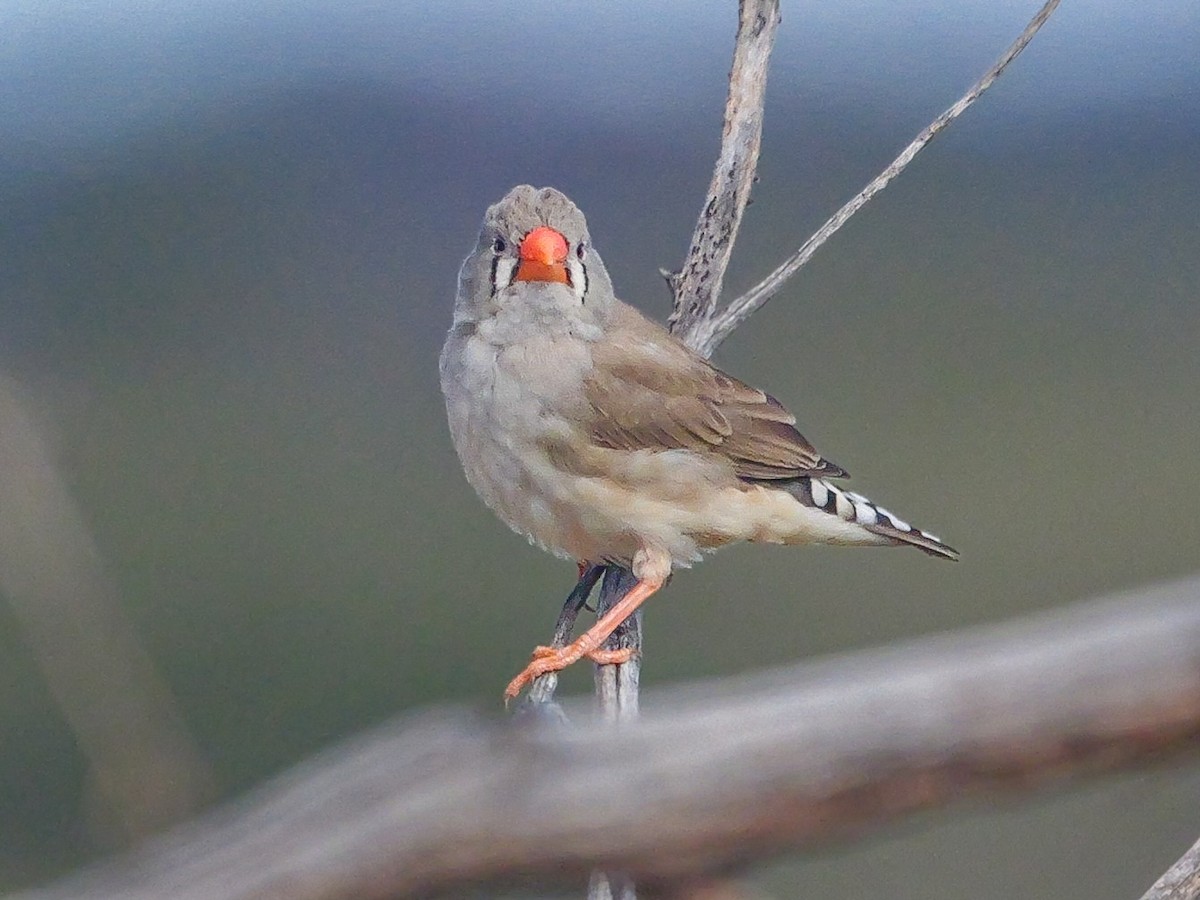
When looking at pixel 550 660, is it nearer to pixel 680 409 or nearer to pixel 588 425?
pixel 588 425

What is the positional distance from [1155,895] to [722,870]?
105 cm

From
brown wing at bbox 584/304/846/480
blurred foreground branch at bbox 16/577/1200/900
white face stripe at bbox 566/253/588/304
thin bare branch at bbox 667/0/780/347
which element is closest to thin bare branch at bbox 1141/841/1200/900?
blurred foreground branch at bbox 16/577/1200/900

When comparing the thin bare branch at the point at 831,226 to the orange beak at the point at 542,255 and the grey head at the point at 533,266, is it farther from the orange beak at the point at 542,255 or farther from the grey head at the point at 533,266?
the orange beak at the point at 542,255

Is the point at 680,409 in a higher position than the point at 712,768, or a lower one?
higher

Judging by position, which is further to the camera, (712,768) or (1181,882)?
(1181,882)

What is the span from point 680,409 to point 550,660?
21.7 inches

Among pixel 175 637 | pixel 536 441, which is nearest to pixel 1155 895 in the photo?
pixel 536 441

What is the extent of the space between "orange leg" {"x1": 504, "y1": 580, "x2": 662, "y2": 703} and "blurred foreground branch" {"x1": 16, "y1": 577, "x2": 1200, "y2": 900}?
73.3 inches

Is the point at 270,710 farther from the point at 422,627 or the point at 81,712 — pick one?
the point at 81,712

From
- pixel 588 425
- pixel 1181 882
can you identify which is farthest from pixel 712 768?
pixel 588 425

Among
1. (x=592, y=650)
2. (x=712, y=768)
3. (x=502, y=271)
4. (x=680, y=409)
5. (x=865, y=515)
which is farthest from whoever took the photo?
(x=865, y=515)

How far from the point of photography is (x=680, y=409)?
2.53m

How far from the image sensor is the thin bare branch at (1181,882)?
123 centimetres

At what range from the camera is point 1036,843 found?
563cm
